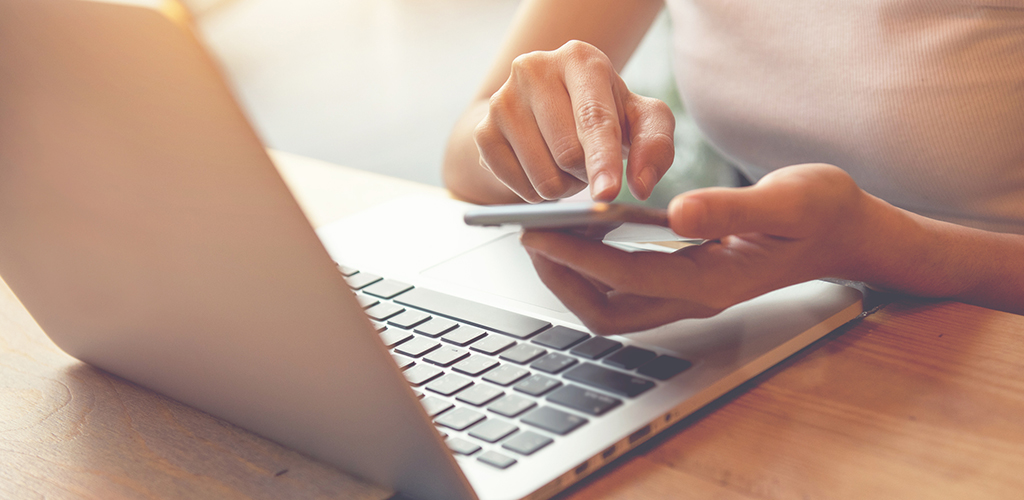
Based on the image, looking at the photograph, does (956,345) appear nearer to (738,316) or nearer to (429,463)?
(738,316)

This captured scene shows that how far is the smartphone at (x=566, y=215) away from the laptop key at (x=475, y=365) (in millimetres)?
77

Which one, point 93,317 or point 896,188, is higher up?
point 93,317

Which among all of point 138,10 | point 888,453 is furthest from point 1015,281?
point 138,10

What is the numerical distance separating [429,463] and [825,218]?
24cm

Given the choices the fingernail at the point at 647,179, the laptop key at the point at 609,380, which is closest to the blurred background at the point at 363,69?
the fingernail at the point at 647,179

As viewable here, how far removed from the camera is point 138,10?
208mm

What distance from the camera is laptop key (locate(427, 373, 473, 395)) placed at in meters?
0.35

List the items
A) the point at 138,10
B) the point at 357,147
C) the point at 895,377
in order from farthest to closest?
1. the point at 357,147
2. the point at 895,377
3. the point at 138,10

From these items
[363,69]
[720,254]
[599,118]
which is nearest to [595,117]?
[599,118]

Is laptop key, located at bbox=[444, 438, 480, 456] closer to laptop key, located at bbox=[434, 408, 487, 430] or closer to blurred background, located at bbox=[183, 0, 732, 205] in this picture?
laptop key, located at bbox=[434, 408, 487, 430]

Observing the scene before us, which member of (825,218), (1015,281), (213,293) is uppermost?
(213,293)

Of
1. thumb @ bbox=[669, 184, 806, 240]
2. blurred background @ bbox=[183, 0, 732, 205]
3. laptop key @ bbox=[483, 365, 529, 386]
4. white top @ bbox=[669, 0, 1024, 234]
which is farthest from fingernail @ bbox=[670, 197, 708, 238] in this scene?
blurred background @ bbox=[183, 0, 732, 205]

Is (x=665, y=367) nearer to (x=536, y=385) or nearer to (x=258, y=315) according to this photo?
(x=536, y=385)

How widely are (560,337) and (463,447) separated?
10 centimetres
